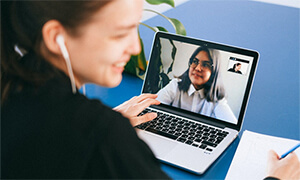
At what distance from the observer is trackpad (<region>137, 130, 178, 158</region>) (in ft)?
2.67

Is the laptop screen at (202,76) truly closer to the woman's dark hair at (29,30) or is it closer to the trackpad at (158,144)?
the trackpad at (158,144)

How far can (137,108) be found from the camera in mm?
957

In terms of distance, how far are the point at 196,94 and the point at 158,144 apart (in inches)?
8.0

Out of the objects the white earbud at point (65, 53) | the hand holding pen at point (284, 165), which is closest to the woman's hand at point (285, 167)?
the hand holding pen at point (284, 165)

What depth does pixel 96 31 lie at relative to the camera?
47 centimetres

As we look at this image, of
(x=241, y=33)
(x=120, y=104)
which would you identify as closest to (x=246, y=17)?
(x=241, y=33)

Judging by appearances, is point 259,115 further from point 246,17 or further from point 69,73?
point 246,17

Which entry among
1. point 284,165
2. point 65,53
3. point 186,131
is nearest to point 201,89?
point 186,131

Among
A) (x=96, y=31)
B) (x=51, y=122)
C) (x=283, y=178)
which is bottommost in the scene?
(x=283, y=178)

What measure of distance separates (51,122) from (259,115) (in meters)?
0.73

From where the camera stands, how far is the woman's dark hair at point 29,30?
17.8 inches

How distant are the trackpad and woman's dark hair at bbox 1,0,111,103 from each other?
395 mm

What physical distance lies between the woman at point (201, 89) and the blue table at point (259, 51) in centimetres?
10

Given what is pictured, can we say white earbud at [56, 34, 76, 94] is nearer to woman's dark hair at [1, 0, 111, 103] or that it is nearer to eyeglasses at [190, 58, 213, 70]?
woman's dark hair at [1, 0, 111, 103]
